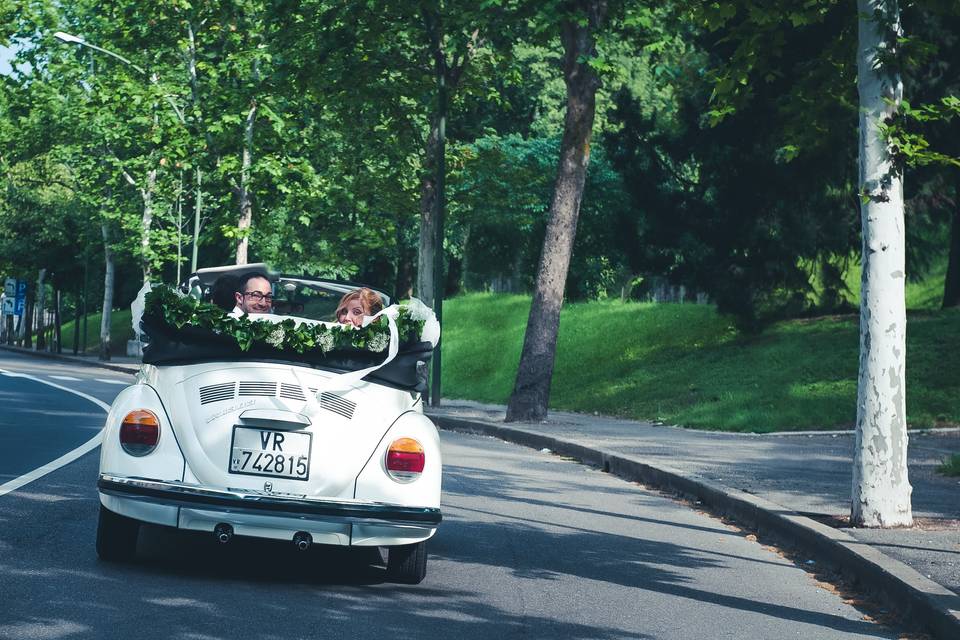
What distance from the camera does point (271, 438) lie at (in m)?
7.09

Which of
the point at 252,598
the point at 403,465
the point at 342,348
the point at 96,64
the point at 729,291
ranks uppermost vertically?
the point at 96,64

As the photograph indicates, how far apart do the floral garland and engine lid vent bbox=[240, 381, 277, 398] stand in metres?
0.21

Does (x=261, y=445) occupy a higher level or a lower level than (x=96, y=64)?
lower

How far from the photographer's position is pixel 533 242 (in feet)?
182

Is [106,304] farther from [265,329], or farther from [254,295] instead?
[265,329]

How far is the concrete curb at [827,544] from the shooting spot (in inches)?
270

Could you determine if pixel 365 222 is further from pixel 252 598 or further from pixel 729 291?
pixel 252 598

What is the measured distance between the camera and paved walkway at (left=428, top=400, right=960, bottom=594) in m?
8.99

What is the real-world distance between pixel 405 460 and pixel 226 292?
203 cm

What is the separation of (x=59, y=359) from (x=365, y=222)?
24.3 metres

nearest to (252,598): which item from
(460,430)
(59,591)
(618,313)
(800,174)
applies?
(59,591)

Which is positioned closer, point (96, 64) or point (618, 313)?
point (618, 313)

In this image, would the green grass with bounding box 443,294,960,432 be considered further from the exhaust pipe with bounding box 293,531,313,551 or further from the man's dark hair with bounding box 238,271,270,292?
the exhaust pipe with bounding box 293,531,313,551

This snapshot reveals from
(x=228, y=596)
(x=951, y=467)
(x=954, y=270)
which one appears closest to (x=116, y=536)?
(x=228, y=596)
